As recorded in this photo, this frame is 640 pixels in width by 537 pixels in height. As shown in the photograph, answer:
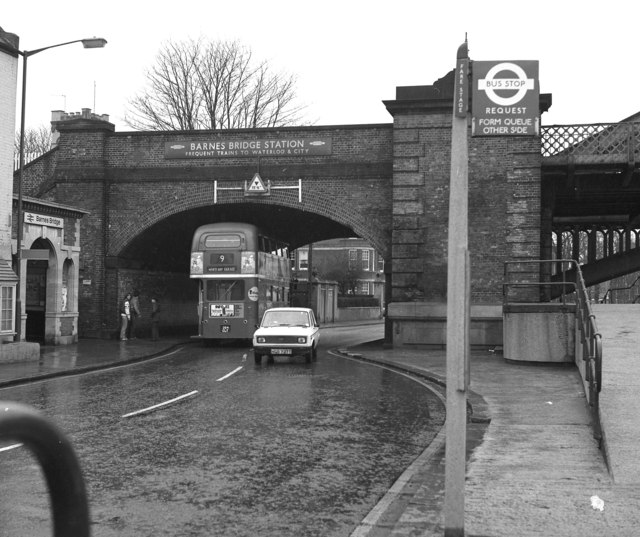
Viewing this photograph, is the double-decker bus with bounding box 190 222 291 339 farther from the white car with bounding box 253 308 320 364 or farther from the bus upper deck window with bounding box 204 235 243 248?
the white car with bounding box 253 308 320 364

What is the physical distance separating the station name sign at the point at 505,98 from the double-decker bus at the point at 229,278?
1980 cm

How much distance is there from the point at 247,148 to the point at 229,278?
5093 mm

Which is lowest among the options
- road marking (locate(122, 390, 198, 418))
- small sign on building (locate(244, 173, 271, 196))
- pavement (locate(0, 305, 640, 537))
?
road marking (locate(122, 390, 198, 418))

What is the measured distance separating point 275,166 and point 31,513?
2161 centimetres

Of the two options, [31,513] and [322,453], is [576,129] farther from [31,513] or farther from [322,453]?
[31,513]

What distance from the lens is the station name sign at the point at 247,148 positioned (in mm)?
26266

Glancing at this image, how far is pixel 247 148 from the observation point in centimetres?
2669

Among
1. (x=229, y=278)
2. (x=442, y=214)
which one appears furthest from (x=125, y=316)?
(x=442, y=214)

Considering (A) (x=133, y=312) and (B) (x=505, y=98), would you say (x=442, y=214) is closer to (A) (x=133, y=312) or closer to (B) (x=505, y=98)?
(A) (x=133, y=312)

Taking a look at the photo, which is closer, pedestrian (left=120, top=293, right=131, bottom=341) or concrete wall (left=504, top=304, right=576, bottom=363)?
concrete wall (left=504, top=304, right=576, bottom=363)

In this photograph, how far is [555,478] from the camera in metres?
6.96

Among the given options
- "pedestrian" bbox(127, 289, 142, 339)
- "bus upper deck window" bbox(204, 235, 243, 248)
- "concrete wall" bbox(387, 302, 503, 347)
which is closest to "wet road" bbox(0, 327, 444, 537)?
"concrete wall" bbox(387, 302, 503, 347)

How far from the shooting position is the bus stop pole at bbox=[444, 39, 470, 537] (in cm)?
521

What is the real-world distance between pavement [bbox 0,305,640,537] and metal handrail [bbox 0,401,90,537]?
4184 mm
